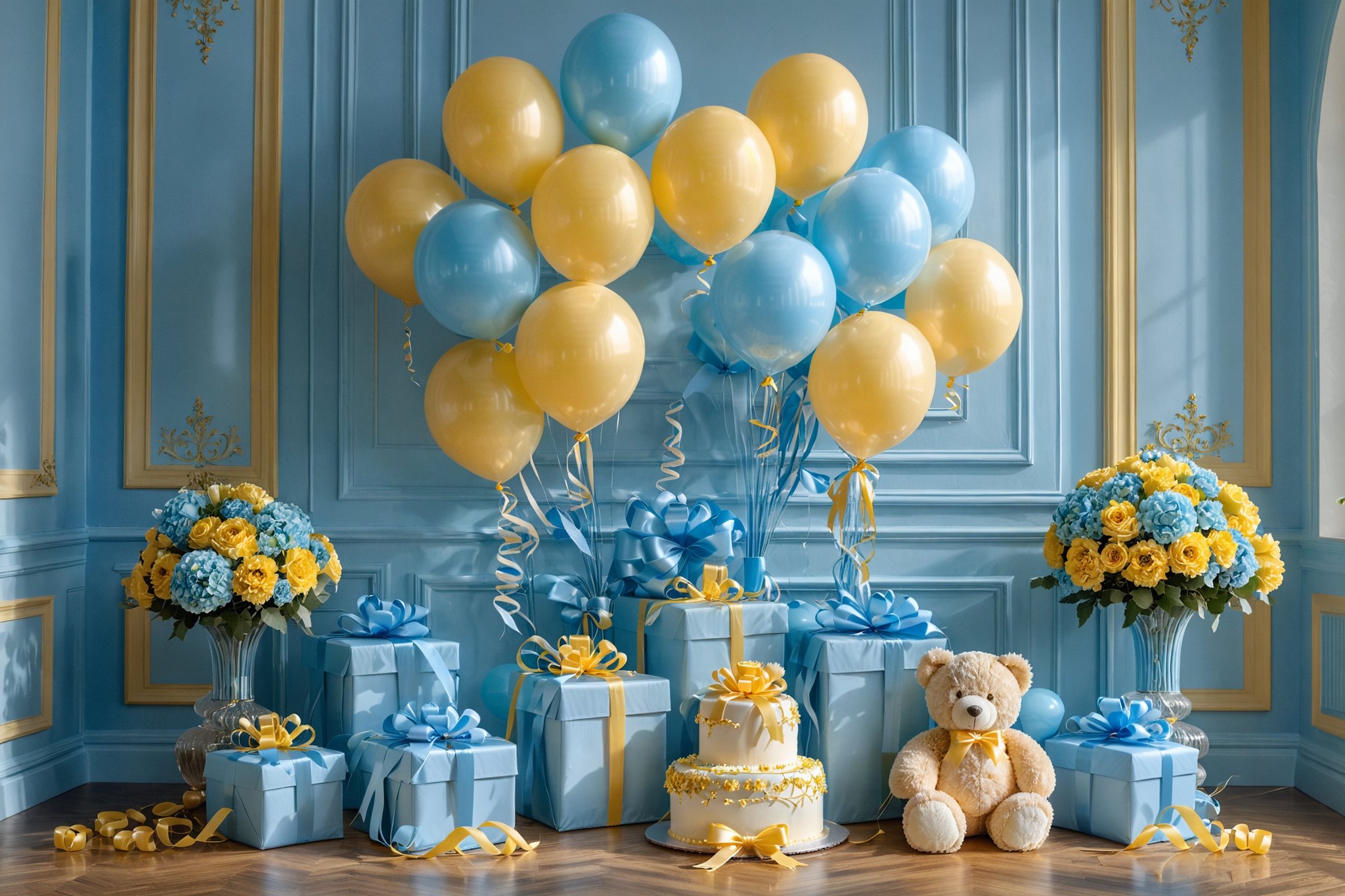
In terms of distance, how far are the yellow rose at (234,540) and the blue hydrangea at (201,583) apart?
32 mm

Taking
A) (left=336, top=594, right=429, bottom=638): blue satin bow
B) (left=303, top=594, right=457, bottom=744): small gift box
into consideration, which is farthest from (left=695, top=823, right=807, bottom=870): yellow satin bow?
(left=336, top=594, right=429, bottom=638): blue satin bow

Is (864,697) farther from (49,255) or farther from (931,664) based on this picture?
(49,255)

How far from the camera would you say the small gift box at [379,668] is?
290 centimetres

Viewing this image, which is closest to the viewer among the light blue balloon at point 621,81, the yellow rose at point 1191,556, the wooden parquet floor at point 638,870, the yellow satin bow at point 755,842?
the wooden parquet floor at point 638,870

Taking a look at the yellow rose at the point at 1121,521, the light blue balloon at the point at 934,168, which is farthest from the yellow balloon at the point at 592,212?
the yellow rose at the point at 1121,521

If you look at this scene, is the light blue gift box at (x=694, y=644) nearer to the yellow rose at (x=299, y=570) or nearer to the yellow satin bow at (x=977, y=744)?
the yellow satin bow at (x=977, y=744)

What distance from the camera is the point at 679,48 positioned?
3357mm

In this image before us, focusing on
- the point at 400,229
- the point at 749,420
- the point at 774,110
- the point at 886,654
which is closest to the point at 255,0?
the point at 400,229

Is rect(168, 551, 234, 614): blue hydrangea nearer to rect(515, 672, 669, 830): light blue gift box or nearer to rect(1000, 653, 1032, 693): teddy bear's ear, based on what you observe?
rect(515, 672, 669, 830): light blue gift box

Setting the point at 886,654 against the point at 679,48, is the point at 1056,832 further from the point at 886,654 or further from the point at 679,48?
the point at 679,48

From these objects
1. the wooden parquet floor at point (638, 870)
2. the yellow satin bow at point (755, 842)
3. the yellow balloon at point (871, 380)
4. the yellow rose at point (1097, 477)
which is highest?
the yellow balloon at point (871, 380)

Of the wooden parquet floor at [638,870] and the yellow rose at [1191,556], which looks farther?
the yellow rose at [1191,556]

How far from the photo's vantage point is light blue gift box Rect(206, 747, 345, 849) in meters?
2.56

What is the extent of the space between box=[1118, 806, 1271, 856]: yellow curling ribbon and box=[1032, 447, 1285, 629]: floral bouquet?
49 cm
